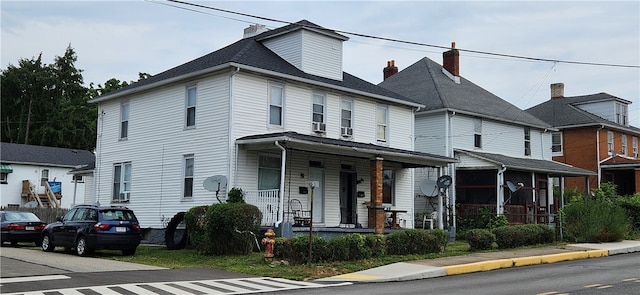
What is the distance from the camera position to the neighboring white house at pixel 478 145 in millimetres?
30719

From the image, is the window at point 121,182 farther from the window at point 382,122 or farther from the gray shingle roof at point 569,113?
the gray shingle roof at point 569,113

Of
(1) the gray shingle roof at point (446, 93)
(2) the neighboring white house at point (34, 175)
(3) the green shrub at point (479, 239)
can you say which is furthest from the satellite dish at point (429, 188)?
(2) the neighboring white house at point (34, 175)

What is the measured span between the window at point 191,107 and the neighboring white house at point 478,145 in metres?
10.5

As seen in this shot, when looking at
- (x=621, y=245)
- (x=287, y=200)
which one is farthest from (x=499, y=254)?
(x=287, y=200)

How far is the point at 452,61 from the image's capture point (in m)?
37.1

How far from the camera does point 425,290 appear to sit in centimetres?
1265

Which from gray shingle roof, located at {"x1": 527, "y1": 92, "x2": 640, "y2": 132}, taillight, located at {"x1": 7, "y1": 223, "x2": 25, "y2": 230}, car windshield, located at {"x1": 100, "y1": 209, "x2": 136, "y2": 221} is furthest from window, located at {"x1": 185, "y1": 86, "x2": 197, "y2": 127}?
gray shingle roof, located at {"x1": 527, "y1": 92, "x2": 640, "y2": 132}

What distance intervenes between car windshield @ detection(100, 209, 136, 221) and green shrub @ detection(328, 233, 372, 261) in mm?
7390

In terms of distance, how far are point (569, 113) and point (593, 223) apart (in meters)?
22.5

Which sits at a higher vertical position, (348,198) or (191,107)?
(191,107)

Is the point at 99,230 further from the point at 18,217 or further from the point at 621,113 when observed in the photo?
the point at 621,113

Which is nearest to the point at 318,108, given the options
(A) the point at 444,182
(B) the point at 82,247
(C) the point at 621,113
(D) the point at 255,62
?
(D) the point at 255,62

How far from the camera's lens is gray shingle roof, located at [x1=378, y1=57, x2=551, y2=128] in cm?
3275

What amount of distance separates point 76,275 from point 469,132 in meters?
22.6
